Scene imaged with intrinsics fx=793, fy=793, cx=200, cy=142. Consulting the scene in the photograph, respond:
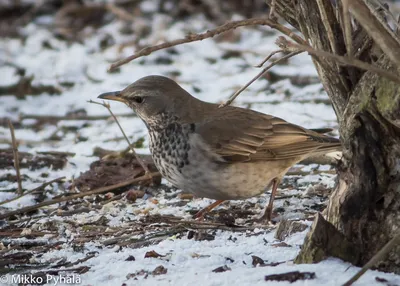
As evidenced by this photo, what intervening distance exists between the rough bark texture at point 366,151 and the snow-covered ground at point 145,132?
251mm

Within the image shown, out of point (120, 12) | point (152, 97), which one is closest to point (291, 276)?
point (152, 97)

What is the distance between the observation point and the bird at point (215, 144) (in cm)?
547

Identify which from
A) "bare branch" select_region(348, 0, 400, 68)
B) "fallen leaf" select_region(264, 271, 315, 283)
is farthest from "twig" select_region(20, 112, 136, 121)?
"bare branch" select_region(348, 0, 400, 68)

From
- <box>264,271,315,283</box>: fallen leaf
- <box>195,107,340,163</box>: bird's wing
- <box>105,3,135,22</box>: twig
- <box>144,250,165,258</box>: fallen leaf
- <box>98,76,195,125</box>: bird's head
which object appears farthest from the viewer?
<box>105,3,135,22</box>: twig

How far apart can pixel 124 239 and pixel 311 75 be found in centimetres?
503

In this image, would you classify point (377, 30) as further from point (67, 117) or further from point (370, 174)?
point (67, 117)

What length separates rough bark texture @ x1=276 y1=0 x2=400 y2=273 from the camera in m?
3.78

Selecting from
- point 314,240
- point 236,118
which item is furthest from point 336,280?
point 236,118

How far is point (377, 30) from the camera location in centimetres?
324

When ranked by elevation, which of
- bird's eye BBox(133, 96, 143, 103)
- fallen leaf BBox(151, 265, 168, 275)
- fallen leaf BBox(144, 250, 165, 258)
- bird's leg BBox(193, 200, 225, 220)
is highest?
bird's eye BBox(133, 96, 143, 103)

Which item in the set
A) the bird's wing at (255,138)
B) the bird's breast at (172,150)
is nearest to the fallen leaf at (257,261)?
the bird's breast at (172,150)

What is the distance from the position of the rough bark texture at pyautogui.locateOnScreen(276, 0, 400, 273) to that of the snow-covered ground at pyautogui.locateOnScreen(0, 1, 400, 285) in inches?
9.9

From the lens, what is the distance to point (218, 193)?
5.44 metres

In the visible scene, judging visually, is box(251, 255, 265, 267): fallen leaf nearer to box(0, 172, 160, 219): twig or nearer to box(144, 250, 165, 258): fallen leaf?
box(144, 250, 165, 258): fallen leaf
